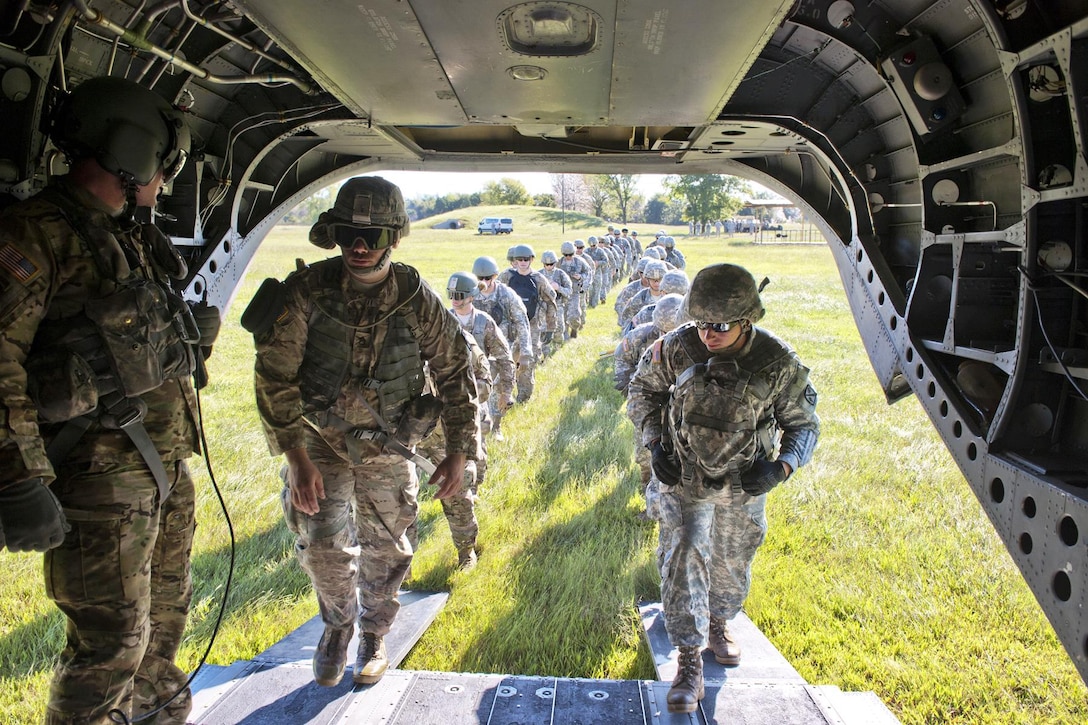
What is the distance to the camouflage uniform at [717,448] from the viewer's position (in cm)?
338

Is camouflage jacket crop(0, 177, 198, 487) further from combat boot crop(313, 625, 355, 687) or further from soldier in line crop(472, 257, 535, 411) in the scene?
soldier in line crop(472, 257, 535, 411)

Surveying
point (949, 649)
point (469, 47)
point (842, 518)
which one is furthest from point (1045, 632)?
point (469, 47)

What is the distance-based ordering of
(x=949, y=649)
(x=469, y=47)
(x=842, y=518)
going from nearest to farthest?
(x=469, y=47) < (x=949, y=649) < (x=842, y=518)

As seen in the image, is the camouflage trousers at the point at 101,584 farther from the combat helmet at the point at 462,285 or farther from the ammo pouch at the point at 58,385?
the combat helmet at the point at 462,285

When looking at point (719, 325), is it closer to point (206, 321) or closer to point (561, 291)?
point (206, 321)

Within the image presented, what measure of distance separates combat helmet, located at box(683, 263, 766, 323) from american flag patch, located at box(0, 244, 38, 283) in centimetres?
258

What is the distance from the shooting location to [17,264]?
1.99 metres

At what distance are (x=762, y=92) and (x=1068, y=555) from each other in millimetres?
2654

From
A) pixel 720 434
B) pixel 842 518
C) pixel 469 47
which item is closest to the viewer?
pixel 469 47

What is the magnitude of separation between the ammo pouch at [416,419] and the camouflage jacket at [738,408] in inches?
46.0

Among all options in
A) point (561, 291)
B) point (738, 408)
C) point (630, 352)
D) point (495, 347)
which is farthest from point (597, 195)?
point (738, 408)

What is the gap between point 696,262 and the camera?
29.1 metres

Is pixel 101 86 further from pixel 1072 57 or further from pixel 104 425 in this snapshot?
pixel 1072 57

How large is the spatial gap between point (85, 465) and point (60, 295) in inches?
21.6
